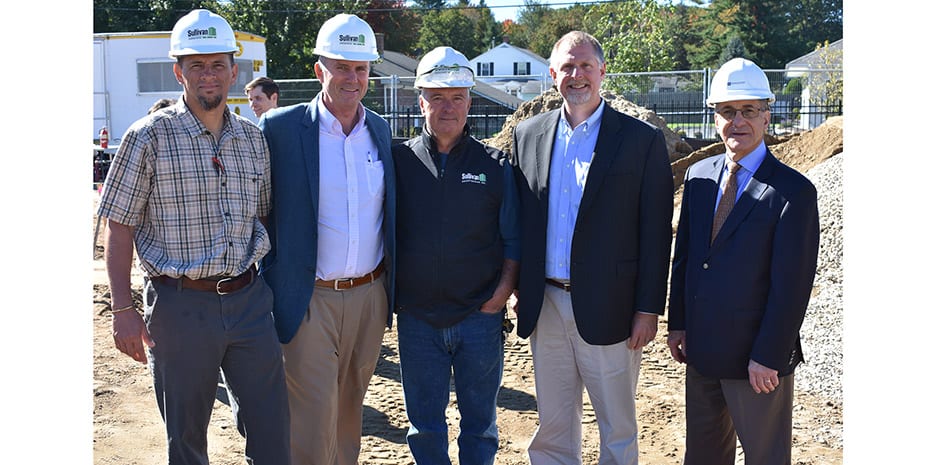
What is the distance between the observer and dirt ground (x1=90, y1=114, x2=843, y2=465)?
5.75 m

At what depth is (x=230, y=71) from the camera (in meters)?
4.07

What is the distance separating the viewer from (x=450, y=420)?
6.43 m

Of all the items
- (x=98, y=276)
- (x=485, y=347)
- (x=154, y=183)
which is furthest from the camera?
(x=98, y=276)

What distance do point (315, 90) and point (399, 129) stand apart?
11.3 feet

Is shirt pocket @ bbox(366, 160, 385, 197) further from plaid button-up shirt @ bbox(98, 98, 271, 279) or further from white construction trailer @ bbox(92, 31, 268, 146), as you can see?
white construction trailer @ bbox(92, 31, 268, 146)

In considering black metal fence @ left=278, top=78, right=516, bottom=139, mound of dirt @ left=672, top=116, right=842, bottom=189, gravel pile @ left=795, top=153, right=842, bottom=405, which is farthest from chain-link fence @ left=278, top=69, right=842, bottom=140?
gravel pile @ left=795, top=153, right=842, bottom=405

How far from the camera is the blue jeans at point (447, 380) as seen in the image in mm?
4629

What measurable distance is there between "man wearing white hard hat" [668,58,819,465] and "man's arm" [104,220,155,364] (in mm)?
2541

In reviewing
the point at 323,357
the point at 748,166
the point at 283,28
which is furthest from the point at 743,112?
→ the point at 283,28

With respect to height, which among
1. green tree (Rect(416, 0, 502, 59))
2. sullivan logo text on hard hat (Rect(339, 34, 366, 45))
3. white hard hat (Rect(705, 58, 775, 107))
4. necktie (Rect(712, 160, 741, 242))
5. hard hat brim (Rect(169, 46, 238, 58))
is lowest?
necktie (Rect(712, 160, 741, 242))

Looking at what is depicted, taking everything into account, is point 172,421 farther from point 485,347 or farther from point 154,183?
point 485,347

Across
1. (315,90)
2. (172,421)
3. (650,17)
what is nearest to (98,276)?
(172,421)

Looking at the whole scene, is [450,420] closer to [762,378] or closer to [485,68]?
[762,378]

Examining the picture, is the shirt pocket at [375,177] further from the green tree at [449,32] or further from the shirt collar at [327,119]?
the green tree at [449,32]
